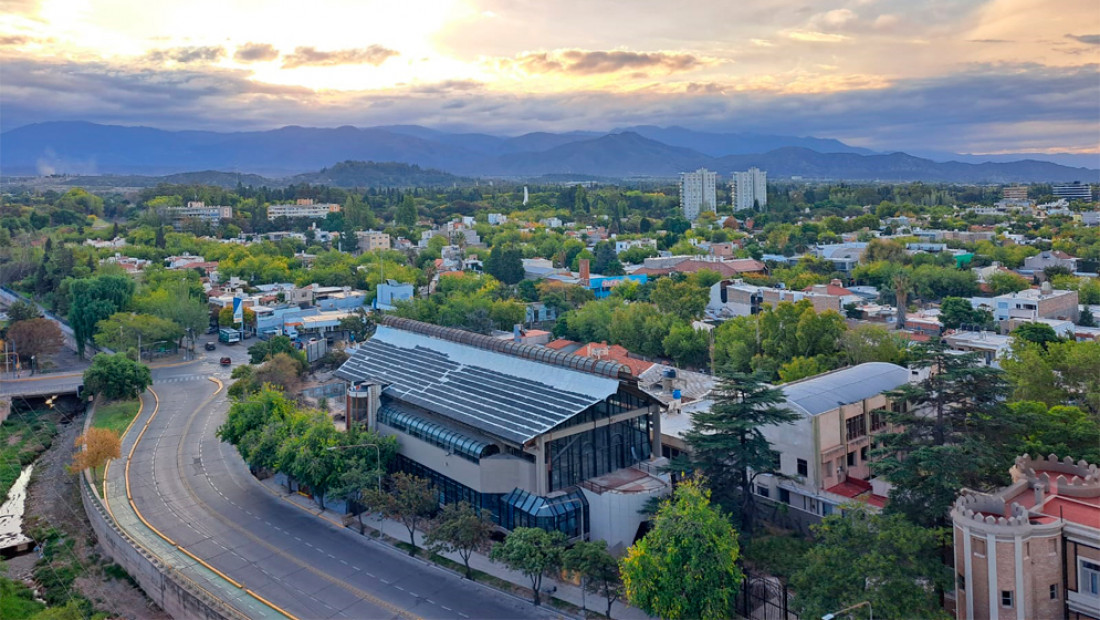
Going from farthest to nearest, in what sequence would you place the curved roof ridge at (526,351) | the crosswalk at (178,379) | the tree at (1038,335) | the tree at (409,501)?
the crosswalk at (178,379) < the tree at (1038,335) < the curved roof ridge at (526,351) < the tree at (409,501)

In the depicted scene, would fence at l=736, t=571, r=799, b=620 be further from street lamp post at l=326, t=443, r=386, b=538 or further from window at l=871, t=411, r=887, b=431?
street lamp post at l=326, t=443, r=386, b=538

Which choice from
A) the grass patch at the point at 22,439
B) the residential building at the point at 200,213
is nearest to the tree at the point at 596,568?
the grass patch at the point at 22,439

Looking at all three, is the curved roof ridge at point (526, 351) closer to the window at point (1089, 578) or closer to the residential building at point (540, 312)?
the window at point (1089, 578)

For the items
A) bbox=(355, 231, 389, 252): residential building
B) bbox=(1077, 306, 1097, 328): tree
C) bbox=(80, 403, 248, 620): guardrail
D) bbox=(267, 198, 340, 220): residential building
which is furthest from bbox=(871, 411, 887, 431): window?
bbox=(267, 198, 340, 220): residential building

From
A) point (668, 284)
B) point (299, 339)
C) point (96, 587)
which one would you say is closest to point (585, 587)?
point (96, 587)

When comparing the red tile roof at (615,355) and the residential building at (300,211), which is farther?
the residential building at (300,211)
